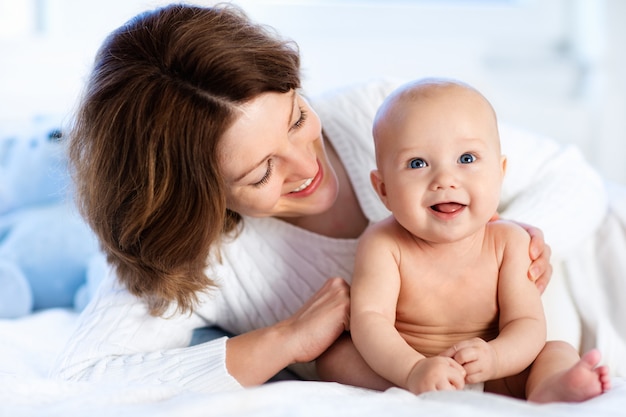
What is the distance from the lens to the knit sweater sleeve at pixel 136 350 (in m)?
1.24

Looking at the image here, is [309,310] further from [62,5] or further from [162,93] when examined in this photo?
[62,5]

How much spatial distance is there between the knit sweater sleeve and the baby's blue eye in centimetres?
43

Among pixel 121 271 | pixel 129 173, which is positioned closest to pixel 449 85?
pixel 129 173

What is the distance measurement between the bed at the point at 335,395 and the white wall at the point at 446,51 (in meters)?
1.15

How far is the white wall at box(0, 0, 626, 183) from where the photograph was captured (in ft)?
7.84

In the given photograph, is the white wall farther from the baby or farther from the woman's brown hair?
the baby

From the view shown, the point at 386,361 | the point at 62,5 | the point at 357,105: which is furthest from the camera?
the point at 62,5

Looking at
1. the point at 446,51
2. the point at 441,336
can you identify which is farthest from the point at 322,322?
the point at 446,51

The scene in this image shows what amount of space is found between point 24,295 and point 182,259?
0.61 m

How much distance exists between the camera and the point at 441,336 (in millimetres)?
1195

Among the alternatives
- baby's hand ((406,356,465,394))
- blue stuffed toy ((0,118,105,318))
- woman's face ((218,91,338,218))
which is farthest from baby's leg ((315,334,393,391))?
blue stuffed toy ((0,118,105,318))

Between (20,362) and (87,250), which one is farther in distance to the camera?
(87,250)

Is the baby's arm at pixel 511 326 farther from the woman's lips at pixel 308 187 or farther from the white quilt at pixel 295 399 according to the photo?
the woman's lips at pixel 308 187

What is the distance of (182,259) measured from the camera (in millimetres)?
1313
